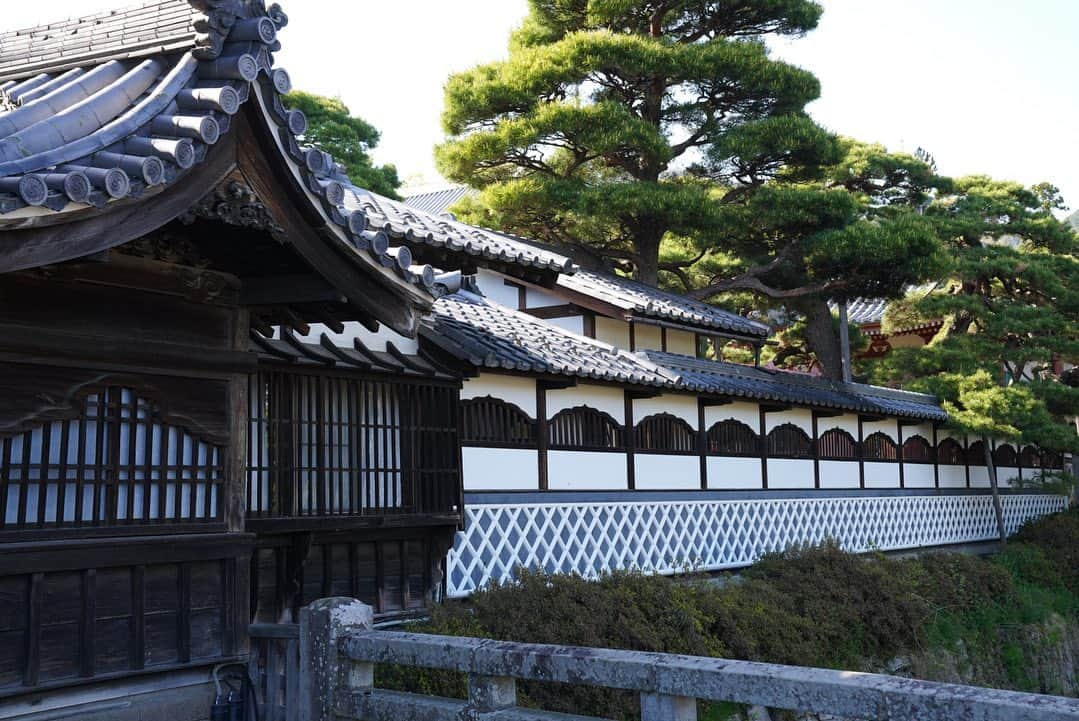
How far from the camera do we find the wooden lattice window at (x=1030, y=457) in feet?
102

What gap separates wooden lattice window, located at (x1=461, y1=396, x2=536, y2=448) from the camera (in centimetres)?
1388

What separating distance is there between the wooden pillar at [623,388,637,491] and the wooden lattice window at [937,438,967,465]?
518 inches

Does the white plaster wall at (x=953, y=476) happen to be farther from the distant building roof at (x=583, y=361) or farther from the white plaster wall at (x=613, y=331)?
the white plaster wall at (x=613, y=331)

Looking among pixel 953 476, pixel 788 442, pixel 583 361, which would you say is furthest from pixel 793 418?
pixel 953 476

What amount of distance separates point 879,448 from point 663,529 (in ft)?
Answer: 31.4

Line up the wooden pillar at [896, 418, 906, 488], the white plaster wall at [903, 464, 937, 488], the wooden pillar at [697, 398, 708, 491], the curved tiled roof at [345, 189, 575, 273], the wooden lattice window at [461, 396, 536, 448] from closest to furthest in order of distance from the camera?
the wooden lattice window at [461, 396, 536, 448]
the curved tiled roof at [345, 189, 575, 273]
the wooden pillar at [697, 398, 708, 491]
the wooden pillar at [896, 418, 906, 488]
the white plaster wall at [903, 464, 937, 488]

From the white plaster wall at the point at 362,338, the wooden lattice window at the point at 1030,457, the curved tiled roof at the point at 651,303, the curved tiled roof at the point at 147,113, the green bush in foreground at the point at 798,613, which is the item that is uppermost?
the curved tiled roof at the point at 651,303

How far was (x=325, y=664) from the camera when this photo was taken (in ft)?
26.1

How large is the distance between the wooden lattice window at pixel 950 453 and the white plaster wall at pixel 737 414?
9.08 metres

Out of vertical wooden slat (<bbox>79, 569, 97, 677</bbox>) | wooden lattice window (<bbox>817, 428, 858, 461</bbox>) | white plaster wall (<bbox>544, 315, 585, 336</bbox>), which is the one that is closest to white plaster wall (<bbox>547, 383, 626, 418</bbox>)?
white plaster wall (<bbox>544, 315, 585, 336</bbox>)

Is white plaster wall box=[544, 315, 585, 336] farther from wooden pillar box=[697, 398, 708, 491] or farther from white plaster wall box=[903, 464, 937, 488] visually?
white plaster wall box=[903, 464, 937, 488]

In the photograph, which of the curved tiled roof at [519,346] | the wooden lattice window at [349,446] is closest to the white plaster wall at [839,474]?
the curved tiled roof at [519,346]

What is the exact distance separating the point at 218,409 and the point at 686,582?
8.36m

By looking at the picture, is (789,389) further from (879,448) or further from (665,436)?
(879,448)
